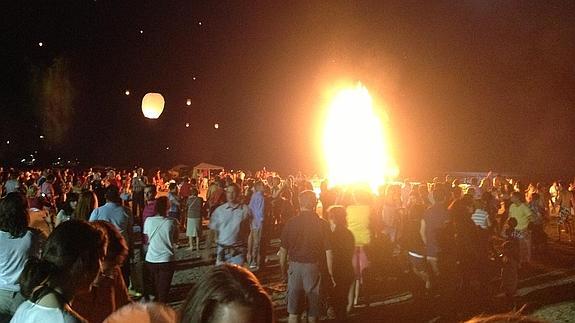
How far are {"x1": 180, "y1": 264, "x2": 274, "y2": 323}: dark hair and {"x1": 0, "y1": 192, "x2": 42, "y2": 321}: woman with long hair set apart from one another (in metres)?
3.54

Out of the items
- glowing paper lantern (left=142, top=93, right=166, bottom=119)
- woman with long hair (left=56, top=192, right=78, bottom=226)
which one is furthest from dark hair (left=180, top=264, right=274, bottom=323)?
glowing paper lantern (left=142, top=93, right=166, bottom=119)

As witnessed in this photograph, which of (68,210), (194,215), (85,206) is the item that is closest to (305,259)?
(85,206)

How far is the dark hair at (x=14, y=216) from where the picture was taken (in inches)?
187

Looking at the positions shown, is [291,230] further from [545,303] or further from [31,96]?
[31,96]

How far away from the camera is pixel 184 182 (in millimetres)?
16750

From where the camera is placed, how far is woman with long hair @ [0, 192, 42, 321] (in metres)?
4.71

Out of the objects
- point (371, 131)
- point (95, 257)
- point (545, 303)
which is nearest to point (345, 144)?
point (371, 131)

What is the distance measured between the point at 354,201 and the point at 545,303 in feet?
11.8

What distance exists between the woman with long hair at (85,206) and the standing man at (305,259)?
273 cm

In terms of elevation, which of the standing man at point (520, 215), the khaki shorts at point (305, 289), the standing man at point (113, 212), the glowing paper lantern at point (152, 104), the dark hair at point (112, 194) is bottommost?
the khaki shorts at point (305, 289)

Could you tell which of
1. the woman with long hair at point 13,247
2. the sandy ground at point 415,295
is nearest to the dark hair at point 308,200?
the sandy ground at point 415,295

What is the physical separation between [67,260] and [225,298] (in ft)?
4.90

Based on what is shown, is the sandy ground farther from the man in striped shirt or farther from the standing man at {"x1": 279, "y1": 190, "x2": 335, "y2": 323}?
the man in striped shirt

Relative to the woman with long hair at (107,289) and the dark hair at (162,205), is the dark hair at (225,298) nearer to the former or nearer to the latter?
the woman with long hair at (107,289)
